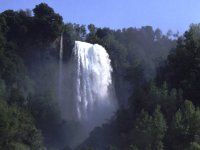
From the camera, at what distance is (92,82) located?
4672 cm

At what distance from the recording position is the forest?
32.7m

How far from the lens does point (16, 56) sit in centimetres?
4450

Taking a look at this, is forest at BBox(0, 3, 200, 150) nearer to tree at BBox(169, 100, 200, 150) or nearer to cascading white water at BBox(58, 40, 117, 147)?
tree at BBox(169, 100, 200, 150)

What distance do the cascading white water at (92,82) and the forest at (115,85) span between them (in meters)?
0.91

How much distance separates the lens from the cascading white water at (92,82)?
44.8 metres

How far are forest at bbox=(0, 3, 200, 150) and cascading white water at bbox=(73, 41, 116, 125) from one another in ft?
2.98

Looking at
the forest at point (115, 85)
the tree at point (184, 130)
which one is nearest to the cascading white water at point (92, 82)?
the forest at point (115, 85)

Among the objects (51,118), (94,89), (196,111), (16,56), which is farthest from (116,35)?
(196,111)

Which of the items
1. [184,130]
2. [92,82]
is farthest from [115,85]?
[184,130]

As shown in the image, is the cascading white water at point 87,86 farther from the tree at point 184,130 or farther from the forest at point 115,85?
the tree at point 184,130

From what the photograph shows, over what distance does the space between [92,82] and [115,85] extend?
190 centimetres

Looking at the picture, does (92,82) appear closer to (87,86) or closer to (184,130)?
(87,86)

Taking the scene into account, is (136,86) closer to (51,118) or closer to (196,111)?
(51,118)

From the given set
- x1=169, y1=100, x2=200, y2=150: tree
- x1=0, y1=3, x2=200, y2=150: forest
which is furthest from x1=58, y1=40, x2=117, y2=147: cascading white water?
x1=169, y1=100, x2=200, y2=150: tree
